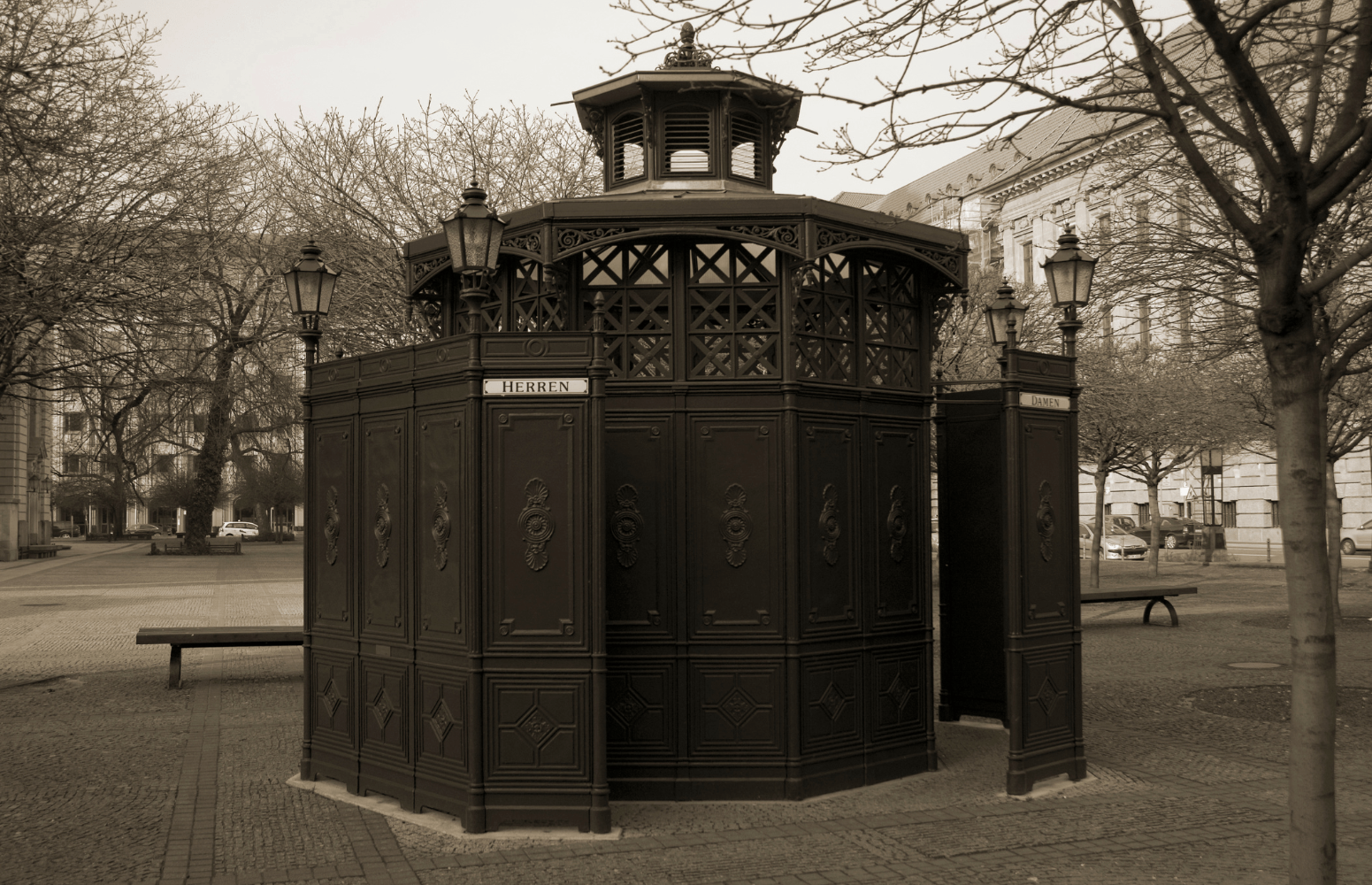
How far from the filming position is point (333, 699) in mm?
9086

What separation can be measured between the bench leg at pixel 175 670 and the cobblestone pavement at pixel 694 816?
200mm

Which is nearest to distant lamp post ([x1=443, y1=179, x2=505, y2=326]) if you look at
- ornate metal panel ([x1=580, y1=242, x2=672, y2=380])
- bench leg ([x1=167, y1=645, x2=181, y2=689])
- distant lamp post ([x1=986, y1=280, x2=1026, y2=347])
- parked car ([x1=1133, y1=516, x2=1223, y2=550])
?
ornate metal panel ([x1=580, y1=242, x2=672, y2=380])

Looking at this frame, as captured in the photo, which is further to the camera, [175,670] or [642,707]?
[175,670]

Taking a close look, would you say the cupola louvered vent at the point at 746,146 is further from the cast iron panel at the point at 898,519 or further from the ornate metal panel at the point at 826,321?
the cast iron panel at the point at 898,519

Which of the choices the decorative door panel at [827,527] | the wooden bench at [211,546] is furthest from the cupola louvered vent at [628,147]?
the wooden bench at [211,546]

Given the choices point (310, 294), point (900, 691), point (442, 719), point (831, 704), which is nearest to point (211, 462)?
point (310, 294)

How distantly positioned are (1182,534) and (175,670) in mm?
40844

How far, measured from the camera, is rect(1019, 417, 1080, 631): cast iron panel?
8.95 metres

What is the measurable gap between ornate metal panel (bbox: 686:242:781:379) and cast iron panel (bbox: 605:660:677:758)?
7.15 feet

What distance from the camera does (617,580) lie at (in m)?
8.65

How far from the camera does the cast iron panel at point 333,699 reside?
29.1ft

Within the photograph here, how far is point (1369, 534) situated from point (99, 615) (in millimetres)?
38023

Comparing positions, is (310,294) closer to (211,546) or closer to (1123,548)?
(1123,548)

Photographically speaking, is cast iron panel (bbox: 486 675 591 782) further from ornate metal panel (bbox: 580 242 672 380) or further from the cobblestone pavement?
ornate metal panel (bbox: 580 242 672 380)
